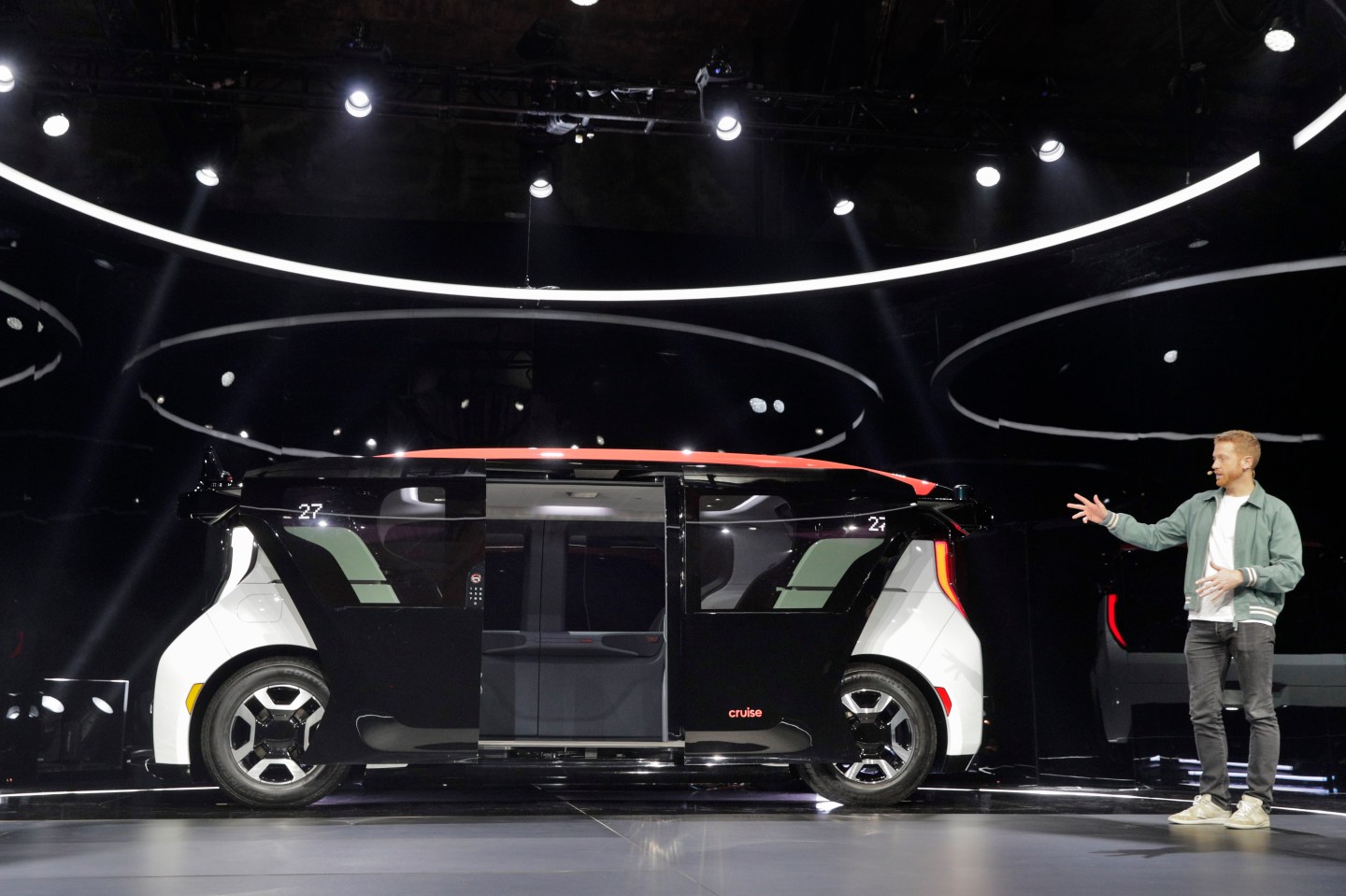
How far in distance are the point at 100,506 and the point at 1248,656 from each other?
21.6ft

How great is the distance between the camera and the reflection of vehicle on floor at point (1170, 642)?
20.5ft

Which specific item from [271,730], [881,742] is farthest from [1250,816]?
[271,730]

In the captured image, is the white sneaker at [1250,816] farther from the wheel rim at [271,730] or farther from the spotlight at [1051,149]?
the spotlight at [1051,149]

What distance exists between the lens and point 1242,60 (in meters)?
8.96

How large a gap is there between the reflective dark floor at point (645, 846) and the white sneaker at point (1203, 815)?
0.12 meters

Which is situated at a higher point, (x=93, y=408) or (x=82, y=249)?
(x=82, y=249)

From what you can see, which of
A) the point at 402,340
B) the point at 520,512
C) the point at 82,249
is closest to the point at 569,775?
the point at 520,512

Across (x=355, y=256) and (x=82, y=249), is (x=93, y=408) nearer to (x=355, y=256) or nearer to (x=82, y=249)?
(x=82, y=249)

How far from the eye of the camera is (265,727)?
15.7 ft

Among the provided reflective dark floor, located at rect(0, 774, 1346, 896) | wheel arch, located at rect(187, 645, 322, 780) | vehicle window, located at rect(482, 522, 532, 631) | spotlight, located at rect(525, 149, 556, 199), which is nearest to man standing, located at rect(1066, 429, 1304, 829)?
reflective dark floor, located at rect(0, 774, 1346, 896)

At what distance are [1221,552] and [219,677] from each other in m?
3.98

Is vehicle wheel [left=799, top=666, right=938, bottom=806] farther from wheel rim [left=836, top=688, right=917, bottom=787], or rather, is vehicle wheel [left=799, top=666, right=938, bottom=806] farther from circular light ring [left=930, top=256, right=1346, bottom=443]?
circular light ring [left=930, top=256, right=1346, bottom=443]

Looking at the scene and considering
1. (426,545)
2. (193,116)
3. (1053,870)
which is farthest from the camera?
(193,116)

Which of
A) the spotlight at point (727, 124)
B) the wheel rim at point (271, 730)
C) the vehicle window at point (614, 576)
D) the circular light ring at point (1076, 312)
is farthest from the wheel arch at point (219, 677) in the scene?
the circular light ring at point (1076, 312)
